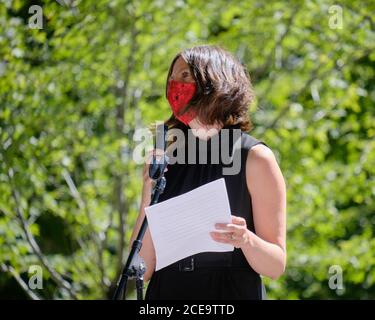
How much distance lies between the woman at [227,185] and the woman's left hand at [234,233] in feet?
0.08

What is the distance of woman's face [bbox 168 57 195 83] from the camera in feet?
7.55

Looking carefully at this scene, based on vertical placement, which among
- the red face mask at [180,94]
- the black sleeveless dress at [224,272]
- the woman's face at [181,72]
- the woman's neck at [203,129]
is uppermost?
the woman's face at [181,72]

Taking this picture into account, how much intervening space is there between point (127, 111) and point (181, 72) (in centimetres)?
326

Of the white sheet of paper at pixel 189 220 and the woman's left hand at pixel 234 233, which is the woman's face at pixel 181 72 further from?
the woman's left hand at pixel 234 233

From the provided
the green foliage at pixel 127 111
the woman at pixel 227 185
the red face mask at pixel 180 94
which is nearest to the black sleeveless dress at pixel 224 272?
the woman at pixel 227 185

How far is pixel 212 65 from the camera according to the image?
231cm

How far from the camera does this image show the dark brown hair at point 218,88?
2.29m

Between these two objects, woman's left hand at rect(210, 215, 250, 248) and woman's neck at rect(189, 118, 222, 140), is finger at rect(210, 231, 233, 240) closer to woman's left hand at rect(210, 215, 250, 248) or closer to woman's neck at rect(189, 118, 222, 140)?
woman's left hand at rect(210, 215, 250, 248)

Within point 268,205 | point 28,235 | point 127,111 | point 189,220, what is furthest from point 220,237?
point 127,111

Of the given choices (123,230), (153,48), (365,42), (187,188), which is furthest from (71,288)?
(187,188)

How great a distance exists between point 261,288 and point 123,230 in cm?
313

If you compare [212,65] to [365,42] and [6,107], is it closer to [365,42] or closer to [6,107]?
[6,107]
